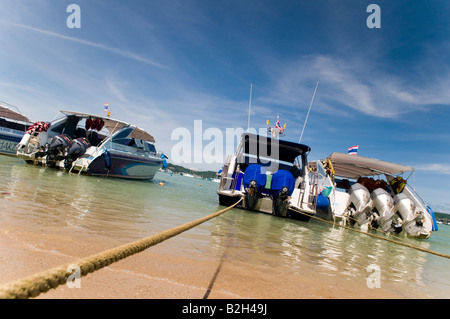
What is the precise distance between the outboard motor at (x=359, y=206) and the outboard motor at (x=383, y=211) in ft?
1.42

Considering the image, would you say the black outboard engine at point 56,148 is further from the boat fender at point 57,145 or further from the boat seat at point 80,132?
the boat seat at point 80,132

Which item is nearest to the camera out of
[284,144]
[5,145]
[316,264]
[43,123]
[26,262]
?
[26,262]

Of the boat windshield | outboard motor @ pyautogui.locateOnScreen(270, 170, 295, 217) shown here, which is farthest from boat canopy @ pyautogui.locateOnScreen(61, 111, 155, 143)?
outboard motor @ pyautogui.locateOnScreen(270, 170, 295, 217)

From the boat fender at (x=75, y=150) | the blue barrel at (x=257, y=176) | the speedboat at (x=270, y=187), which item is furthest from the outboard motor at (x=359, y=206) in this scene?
the boat fender at (x=75, y=150)

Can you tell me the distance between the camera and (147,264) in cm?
260

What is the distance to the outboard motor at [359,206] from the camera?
11.7m

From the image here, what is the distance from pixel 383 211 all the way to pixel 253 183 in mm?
6978

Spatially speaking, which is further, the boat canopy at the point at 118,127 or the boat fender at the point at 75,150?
the boat canopy at the point at 118,127

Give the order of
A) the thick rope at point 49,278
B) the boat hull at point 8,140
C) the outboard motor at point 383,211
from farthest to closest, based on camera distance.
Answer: the boat hull at point 8,140 < the outboard motor at point 383,211 < the thick rope at point 49,278

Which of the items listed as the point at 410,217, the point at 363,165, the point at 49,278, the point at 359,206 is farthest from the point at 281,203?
the point at 49,278

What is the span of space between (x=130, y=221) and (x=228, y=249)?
1980mm

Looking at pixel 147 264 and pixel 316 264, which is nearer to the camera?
pixel 147 264
